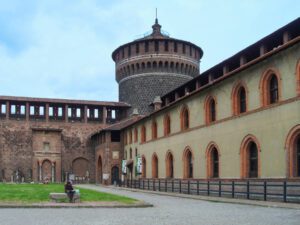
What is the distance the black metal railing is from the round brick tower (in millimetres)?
23224

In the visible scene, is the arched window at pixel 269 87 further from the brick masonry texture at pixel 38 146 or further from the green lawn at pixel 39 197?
the brick masonry texture at pixel 38 146

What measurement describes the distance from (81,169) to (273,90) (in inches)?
1639

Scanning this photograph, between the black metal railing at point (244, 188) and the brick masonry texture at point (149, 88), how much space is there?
22609 millimetres

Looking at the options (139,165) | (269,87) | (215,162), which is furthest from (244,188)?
(139,165)

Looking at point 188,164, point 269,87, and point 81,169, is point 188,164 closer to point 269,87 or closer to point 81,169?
point 269,87

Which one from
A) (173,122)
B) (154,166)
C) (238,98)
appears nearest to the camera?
(238,98)

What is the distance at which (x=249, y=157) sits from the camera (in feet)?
90.2

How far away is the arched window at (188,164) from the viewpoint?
35650 millimetres

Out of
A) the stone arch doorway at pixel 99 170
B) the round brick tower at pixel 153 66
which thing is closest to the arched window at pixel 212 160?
the round brick tower at pixel 153 66

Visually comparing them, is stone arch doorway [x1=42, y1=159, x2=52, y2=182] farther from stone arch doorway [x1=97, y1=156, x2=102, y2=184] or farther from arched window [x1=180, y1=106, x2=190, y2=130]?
arched window [x1=180, y1=106, x2=190, y2=130]

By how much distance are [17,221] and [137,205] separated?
6.54m

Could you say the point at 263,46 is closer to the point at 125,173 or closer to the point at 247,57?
the point at 247,57

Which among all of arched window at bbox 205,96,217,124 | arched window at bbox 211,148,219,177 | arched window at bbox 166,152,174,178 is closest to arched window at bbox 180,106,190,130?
arched window at bbox 166,152,174,178

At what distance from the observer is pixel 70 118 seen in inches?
2511
